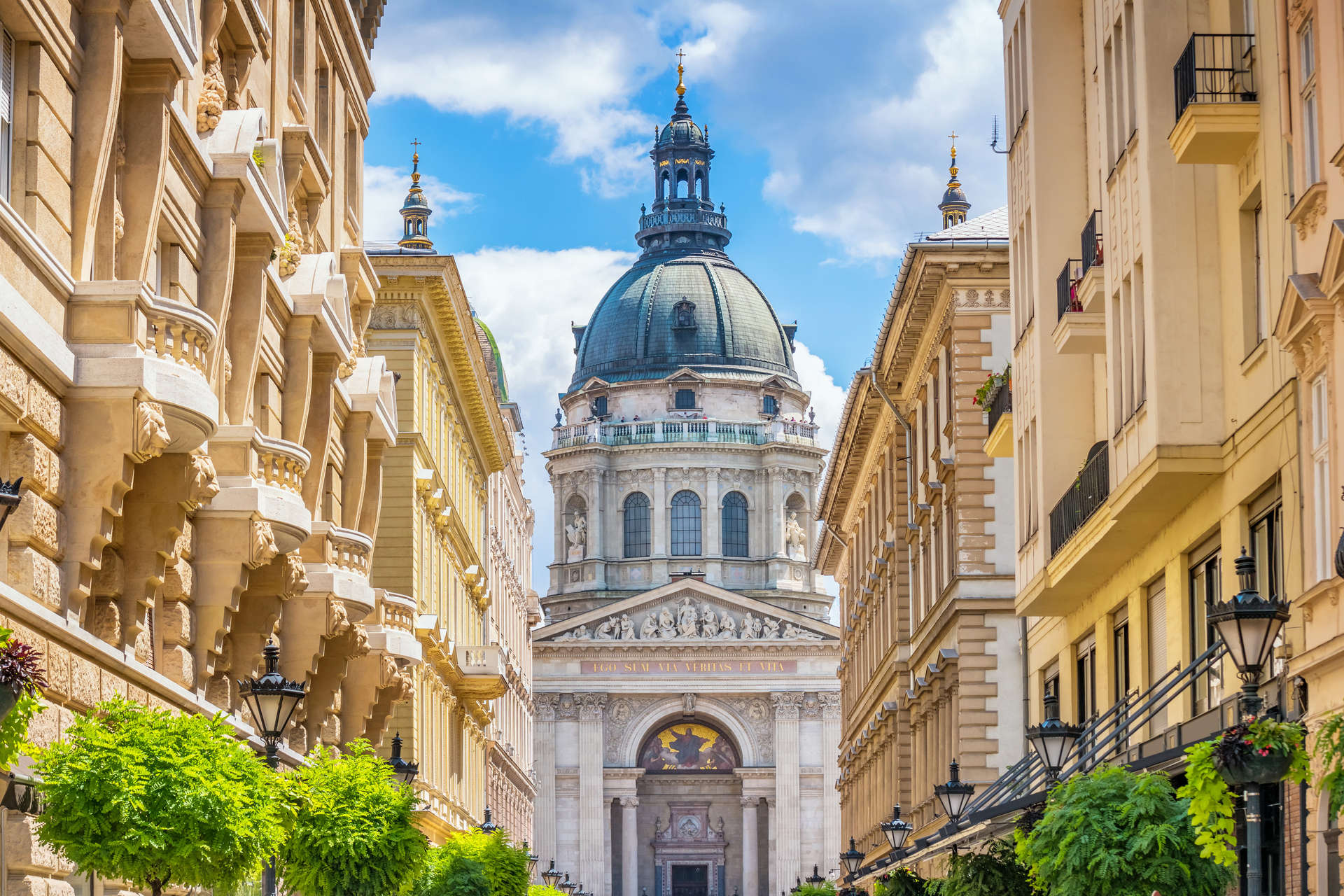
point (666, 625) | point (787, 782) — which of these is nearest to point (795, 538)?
point (666, 625)

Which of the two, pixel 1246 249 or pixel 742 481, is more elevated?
pixel 742 481

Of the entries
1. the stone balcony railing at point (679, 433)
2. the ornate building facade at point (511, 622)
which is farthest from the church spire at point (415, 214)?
the stone balcony railing at point (679, 433)

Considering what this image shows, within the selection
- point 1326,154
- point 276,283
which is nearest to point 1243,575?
point 1326,154

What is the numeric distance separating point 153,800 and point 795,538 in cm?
12066

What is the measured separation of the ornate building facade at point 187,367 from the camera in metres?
16.6

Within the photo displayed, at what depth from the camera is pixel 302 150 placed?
28469mm

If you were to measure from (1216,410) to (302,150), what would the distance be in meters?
12.2

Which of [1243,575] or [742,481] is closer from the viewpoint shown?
[1243,575]

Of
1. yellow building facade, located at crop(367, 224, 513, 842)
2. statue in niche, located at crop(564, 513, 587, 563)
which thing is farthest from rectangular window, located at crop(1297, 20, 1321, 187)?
statue in niche, located at crop(564, 513, 587, 563)

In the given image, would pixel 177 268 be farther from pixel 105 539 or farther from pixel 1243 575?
pixel 1243 575

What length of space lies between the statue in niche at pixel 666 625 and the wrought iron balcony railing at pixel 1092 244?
93.9m

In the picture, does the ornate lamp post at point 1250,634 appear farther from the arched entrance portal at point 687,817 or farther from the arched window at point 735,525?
the arched window at point 735,525

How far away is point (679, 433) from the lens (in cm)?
13450

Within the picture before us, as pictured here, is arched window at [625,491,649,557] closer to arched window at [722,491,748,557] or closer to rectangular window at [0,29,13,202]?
arched window at [722,491,748,557]
